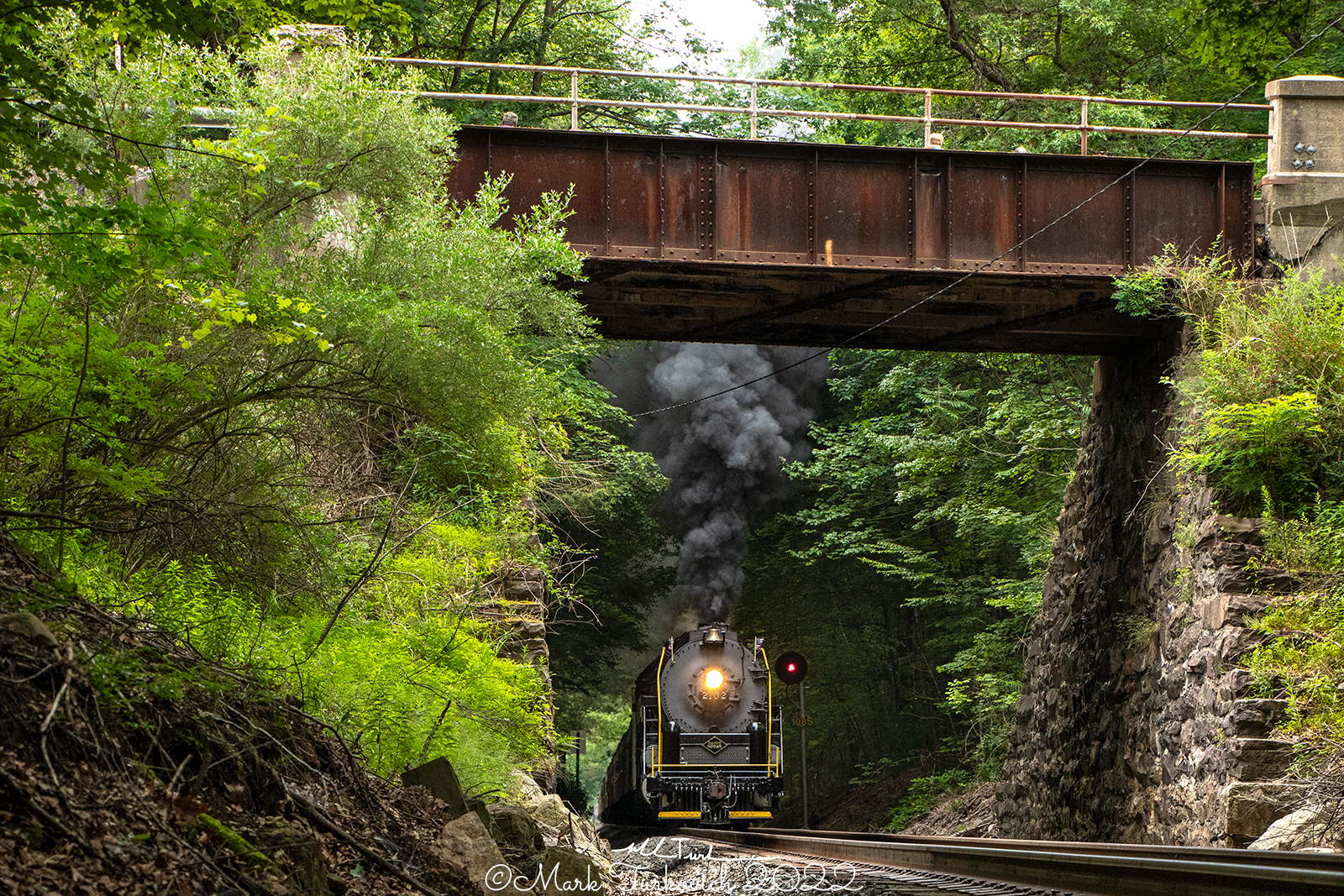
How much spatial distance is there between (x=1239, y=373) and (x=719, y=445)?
1693 centimetres

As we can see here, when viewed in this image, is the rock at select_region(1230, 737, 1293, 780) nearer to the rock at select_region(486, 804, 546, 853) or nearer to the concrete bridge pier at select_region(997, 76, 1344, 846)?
the concrete bridge pier at select_region(997, 76, 1344, 846)

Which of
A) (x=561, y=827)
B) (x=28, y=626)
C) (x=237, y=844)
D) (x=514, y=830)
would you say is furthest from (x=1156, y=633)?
(x=28, y=626)

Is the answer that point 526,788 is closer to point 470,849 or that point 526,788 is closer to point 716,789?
point 470,849

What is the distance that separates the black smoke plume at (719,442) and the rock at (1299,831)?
16222 millimetres

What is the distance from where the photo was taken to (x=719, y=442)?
99.3 ft

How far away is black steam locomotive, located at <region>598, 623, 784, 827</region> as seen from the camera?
19.3 metres

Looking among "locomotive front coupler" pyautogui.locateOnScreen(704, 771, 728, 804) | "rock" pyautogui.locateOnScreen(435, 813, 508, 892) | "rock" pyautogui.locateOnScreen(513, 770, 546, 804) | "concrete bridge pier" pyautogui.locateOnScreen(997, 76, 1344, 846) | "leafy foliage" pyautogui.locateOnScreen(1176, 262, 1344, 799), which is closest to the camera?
"rock" pyautogui.locateOnScreen(435, 813, 508, 892)

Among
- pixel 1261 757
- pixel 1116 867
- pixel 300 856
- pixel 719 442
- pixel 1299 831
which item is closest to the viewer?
pixel 300 856

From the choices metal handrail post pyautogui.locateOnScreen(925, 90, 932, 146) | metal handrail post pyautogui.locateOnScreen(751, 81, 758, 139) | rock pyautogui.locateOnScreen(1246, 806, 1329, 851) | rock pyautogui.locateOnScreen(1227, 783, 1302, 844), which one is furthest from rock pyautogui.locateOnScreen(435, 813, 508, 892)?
metal handrail post pyautogui.locateOnScreen(925, 90, 932, 146)

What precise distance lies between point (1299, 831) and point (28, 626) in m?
10.6

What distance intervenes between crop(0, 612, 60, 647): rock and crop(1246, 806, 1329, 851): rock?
9.93 meters

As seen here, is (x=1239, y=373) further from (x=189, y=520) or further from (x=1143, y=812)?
(x=189, y=520)

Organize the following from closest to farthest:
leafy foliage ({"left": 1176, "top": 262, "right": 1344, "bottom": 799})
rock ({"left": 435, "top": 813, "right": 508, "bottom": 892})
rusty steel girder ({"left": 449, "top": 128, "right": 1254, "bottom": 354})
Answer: rock ({"left": 435, "top": 813, "right": 508, "bottom": 892}), leafy foliage ({"left": 1176, "top": 262, "right": 1344, "bottom": 799}), rusty steel girder ({"left": 449, "top": 128, "right": 1254, "bottom": 354})

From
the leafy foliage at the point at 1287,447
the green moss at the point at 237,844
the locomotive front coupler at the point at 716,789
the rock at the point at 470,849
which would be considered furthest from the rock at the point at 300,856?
the locomotive front coupler at the point at 716,789
